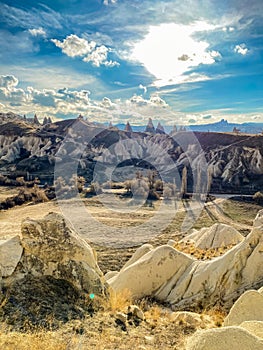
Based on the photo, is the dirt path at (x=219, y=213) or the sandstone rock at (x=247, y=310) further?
the dirt path at (x=219, y=213)

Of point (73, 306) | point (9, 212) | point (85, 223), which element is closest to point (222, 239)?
point (73, 306)

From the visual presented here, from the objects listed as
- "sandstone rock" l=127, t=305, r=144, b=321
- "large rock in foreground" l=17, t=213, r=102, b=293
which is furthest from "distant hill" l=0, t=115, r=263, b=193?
"sandstone rock" l=127, t=305, r=144, b=321

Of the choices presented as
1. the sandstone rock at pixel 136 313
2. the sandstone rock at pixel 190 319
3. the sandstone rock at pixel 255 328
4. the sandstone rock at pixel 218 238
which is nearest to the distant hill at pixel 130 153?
the sandstone rock at pixel 218 238

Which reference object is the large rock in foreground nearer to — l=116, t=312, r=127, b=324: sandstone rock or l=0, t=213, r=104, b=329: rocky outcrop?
l=0, t=213, r=104, b=329: rocky outcrop

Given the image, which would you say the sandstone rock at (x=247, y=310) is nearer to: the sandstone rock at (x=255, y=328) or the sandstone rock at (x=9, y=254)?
the sandstone rock at (x=255, y=328)

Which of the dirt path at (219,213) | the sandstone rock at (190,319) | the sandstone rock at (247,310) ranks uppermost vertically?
the sandstone rock at (247,310)

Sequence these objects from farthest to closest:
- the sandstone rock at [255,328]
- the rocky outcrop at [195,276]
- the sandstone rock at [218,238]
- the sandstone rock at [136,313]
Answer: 1. the sandstone rock at [218,238]
2. the rocky outcrop at [195,276]
3. the sandstone rock at [136,313]
4. the sandstone rock at [255,328]
